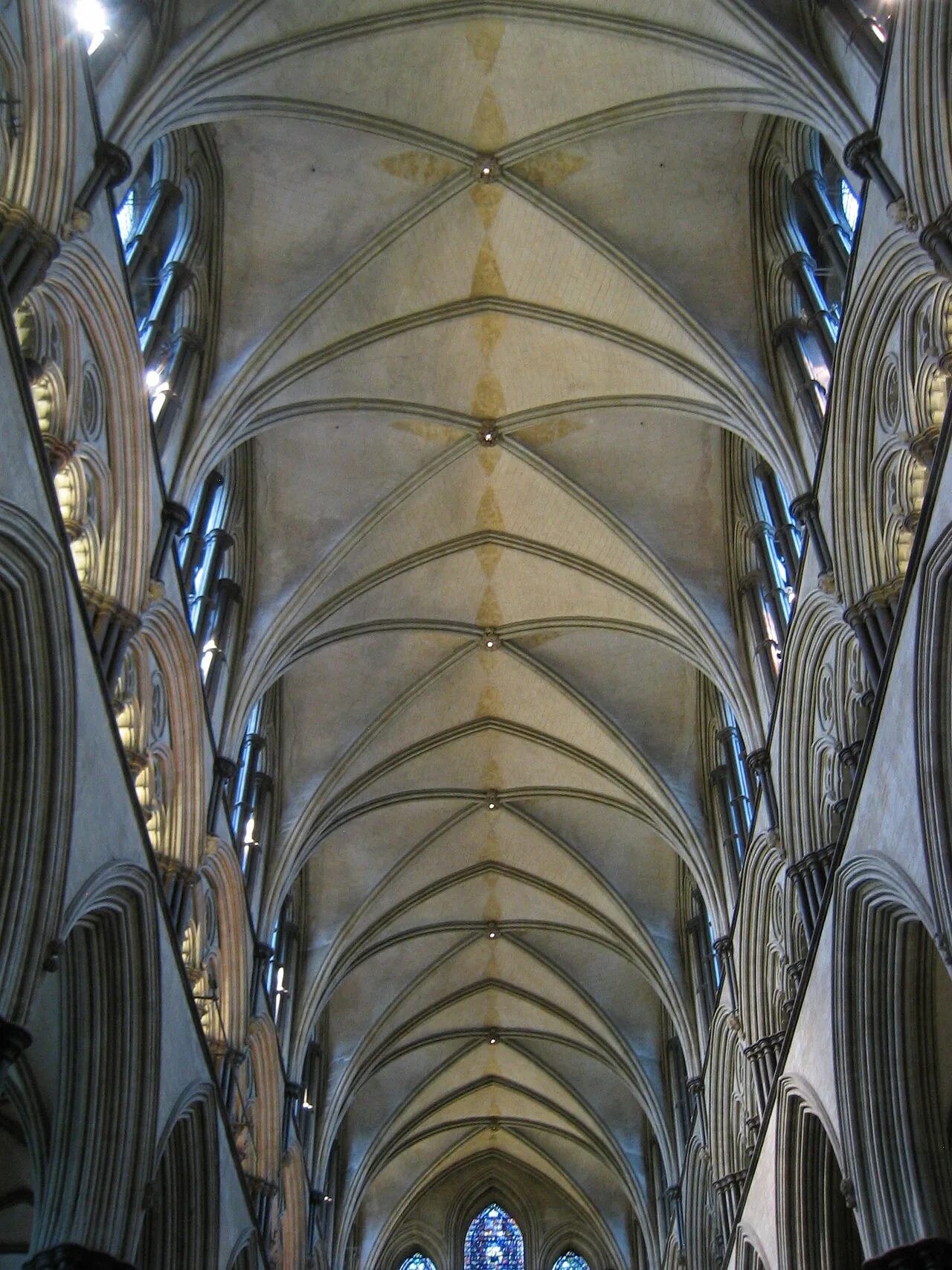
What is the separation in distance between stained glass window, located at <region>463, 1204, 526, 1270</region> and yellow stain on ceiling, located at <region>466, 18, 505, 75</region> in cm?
2322

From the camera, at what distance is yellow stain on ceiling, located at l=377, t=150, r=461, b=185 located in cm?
1571

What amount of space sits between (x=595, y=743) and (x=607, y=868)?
3.01 meters

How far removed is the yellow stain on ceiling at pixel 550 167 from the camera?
1583 centimetres

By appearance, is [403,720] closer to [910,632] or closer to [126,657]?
[126,657]

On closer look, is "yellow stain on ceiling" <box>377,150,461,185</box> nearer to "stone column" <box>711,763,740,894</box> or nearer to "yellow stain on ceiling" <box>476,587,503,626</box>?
"yellow stain on ceiling" <box>476,587,503,626</box>

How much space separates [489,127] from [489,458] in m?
4.55

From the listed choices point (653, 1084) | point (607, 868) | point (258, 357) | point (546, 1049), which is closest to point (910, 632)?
point (258, 357)

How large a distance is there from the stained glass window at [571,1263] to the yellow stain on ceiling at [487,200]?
21446mm

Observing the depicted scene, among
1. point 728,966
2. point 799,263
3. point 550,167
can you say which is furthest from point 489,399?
point 728,966

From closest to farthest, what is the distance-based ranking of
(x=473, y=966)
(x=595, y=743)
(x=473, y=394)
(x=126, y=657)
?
(x=126, y=657) → (x=473, y=394) → (x=595, y=743) → (x=473, y=966)

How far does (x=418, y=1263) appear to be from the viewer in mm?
29125

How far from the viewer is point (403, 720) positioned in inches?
847

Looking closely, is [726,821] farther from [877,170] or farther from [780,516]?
[877,170]

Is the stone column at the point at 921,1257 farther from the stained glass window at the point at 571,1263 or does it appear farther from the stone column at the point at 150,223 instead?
the stained glass window at the point at 571,1263
